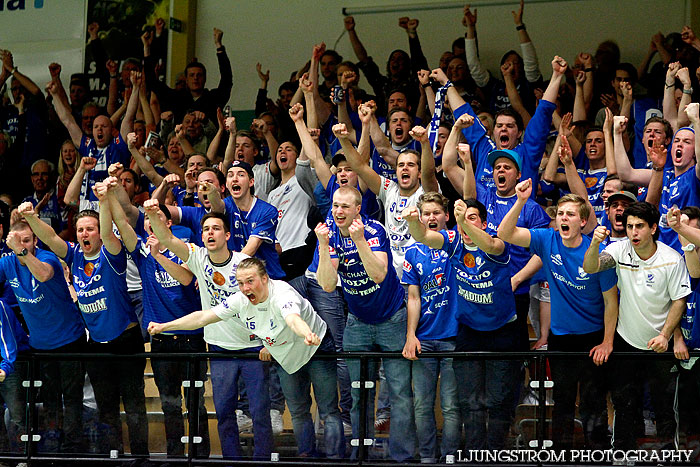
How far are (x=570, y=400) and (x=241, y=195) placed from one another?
10.3 ft

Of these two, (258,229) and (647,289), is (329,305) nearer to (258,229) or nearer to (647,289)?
(258,229)

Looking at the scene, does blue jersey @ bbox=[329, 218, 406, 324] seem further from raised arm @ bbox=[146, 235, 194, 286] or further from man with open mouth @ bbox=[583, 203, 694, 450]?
man with open mouth @ bbox=[583, 203, 694, 450]

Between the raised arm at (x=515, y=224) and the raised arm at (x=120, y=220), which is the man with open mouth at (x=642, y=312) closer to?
the raised arm at (x=515, y=224)

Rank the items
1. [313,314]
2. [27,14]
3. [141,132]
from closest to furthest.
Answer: [313,314]
[141,132]
[27,14]

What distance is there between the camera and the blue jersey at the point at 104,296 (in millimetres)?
7262

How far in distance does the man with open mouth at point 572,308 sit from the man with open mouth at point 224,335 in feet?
6.33

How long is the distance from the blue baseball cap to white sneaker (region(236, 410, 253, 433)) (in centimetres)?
264

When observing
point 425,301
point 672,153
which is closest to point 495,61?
point 672,153

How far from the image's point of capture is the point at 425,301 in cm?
688

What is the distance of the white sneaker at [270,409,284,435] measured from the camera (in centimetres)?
671

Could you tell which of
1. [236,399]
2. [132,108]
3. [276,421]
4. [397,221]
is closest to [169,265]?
[236,399]

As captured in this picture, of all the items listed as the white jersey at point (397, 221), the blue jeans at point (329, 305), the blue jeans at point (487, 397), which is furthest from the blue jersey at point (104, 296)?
the blue jeans at point (487, 397)

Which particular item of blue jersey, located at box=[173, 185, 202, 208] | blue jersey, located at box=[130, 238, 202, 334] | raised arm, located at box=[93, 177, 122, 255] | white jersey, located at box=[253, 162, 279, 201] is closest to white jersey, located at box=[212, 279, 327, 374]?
blue jersey, located at box=[130, 238, 202, 334]

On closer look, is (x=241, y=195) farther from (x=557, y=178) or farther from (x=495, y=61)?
(x=495, y=61)
